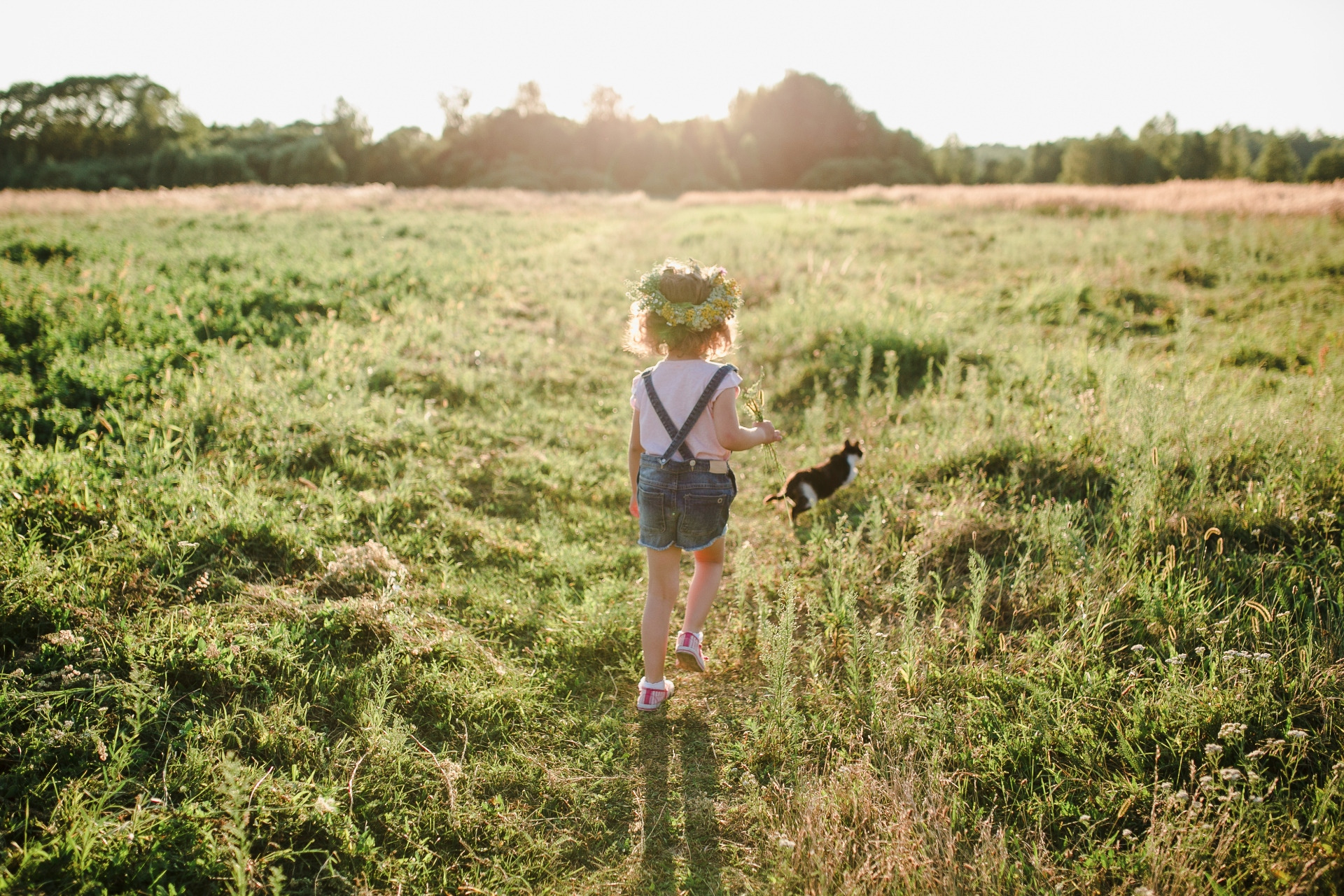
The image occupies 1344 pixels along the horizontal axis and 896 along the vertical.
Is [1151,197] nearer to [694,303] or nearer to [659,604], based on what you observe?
[694,303]

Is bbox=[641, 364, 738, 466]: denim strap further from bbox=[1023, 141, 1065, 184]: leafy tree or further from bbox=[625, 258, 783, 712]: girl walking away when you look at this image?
bbox=[1023, 141, 1065, 184]: leafy tree

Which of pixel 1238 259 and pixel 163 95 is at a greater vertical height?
pixel 163 95

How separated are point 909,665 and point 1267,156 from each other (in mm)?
70983

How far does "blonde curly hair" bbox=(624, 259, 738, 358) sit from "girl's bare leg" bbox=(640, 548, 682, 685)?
0.94m

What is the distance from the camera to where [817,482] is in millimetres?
4625

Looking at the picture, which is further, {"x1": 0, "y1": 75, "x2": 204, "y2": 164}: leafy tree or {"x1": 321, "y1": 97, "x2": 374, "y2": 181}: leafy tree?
{"x1": 321, "y1": 97, "x2": 374, "y2": 181}: leafy tree

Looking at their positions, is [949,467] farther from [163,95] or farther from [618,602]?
[163,95]

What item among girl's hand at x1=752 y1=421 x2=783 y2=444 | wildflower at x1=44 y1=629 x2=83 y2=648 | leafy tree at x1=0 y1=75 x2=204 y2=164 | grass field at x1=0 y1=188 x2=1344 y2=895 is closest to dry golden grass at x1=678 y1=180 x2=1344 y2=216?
grass field at x1=0 y1=188 x2=1344 y2=895

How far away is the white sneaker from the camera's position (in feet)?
10.4

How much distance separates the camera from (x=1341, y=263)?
388 inches

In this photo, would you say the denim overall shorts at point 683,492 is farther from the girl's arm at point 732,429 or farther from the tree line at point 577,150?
the tree line at point 577,150

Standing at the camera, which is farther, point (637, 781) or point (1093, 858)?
point (637, 781)

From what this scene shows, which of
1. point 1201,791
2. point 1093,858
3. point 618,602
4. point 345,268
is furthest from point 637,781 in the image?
point 345,268

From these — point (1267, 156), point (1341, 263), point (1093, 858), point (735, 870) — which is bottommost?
point (735, 870)
